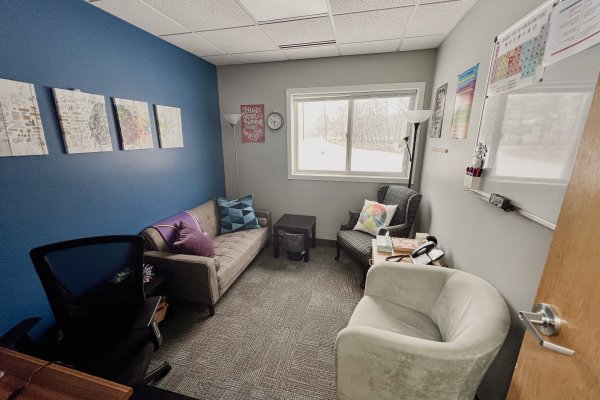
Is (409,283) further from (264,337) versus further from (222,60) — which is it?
(222,60)

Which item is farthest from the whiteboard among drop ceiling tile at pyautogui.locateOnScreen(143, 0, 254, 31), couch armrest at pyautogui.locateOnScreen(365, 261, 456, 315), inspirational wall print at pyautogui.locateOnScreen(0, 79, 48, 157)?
inspirational wall print at pyautogui.locateOnScreen(0, 79, 48, 157)

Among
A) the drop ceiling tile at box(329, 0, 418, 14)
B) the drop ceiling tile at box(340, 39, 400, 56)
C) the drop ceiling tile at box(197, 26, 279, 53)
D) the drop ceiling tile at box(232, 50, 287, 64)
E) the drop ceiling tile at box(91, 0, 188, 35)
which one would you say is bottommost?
the drop ceiling tile at box(91, 0, 188, 35)

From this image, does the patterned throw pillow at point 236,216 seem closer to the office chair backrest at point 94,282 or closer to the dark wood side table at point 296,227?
the dark wood side table at point 296,227

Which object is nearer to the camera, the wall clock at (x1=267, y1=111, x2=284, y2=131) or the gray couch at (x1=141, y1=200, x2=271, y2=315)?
the gray couch at (x1=141, y1=200, x2=271, y2=315)

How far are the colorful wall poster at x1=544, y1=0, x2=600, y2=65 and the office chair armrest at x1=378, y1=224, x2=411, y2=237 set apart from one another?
1.84 metres

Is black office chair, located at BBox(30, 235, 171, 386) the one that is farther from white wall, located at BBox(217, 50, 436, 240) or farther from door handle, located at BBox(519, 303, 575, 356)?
white wall, located at BBox(217, 50, 436, 240)

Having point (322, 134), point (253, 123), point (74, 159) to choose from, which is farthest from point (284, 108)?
point (74, 159)

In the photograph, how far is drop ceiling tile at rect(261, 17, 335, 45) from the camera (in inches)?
80.3

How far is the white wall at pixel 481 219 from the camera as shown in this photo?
1.04 m

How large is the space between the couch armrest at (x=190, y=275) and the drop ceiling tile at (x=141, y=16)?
192 cm

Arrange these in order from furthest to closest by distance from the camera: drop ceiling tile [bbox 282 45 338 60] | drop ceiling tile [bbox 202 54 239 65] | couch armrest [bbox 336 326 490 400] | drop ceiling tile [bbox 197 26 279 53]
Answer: drop ceiling tile [bbox 202 54 239 65]
drop ceiling tile [bbox 282 45 338 60]
drop ceiling tile [bbox 197 26 279 53]
couch armrest [bbox 336 326 490 400]

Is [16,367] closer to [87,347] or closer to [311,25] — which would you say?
[87,347]

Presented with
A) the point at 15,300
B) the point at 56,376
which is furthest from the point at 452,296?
the point at 15,300

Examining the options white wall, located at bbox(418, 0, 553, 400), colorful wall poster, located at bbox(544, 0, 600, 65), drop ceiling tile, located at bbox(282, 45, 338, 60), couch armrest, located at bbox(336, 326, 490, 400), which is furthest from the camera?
drop ceiling tile, located at bbox(282, 45, 338, 60)
